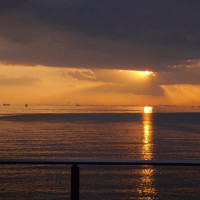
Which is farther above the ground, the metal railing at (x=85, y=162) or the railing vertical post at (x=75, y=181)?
the metal railing at (x=85, y=162)

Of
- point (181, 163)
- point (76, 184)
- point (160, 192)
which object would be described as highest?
point (181, 163)

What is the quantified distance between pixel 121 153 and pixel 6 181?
16080 mm

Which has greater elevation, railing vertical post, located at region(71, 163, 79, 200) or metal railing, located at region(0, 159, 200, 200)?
metal railing, located at region(0, 159, 200, 200)

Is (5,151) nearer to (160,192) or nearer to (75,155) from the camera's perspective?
(75,155)

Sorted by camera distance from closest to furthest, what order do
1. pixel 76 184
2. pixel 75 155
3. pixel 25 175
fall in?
pixel 76 184 → pixel 25 175 → pixel 75 155

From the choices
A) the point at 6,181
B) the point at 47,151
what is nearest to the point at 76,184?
the point at 6,181

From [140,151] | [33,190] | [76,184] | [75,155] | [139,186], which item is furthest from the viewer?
[140,151]

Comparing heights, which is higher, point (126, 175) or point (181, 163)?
point (181, 163)

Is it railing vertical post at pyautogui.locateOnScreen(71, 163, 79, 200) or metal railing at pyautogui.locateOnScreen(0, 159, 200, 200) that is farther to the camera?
railing vertical post at pyautogui.locateOnScreen(71, 163, 79, 200)

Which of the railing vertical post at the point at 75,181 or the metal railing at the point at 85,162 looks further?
the railing vertical post at the point at 75,181

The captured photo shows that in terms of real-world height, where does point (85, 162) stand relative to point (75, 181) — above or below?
above

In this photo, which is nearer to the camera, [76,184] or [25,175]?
[76,184]

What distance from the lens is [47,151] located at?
32156mm

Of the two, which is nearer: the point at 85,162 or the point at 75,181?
the point at 85,162
